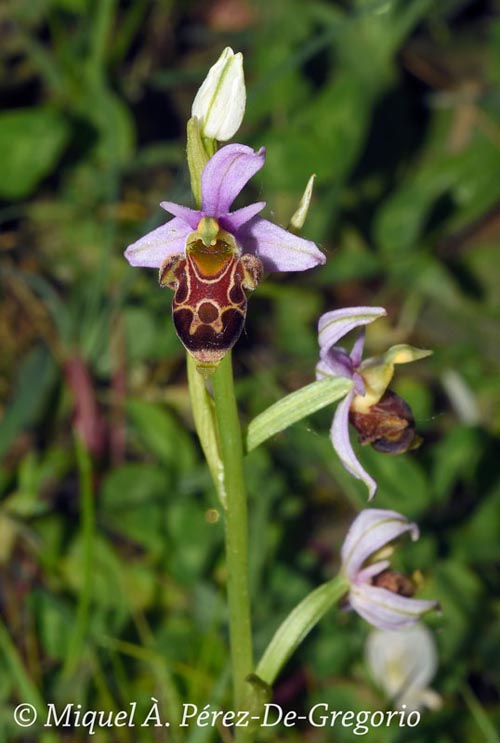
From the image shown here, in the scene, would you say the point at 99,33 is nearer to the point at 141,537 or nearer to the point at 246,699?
the point at 141,537

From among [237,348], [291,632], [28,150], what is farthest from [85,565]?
[28,150]

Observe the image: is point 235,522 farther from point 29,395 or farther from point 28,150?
point 28,150

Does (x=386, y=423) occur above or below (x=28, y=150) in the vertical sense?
below

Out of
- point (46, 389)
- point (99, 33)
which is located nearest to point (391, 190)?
point (99, 33)

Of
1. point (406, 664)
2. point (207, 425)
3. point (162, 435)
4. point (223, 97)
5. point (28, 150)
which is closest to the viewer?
point (223, 97)

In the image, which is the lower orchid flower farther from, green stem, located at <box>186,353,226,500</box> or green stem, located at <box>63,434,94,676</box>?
green stem, located at <box>63,434,94,676</box>

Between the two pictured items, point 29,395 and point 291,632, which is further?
point 29,395

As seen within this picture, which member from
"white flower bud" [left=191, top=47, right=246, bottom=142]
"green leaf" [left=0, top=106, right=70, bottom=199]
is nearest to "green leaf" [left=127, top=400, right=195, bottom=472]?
"green leaf" [left=0, top=106, right=70, bottom=199]

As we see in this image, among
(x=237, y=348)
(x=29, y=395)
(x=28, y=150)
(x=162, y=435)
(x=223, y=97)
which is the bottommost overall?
(x=162, y=435)
